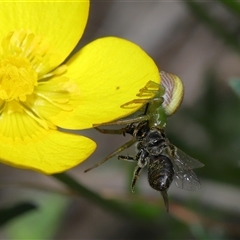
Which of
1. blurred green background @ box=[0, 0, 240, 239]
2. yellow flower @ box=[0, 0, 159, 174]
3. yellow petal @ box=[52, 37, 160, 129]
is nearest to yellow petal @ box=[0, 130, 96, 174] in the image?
yellow flower @ box=[0, 0, 159, 174]

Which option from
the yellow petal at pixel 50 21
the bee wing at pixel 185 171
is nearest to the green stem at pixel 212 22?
the yellow petal at pixel 50 21

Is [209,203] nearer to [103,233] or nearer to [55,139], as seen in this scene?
[103,233]

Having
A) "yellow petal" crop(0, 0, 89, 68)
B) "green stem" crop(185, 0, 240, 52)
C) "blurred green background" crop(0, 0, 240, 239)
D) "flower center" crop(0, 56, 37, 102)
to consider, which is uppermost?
"green stem" crop(185, 0, 240, 52)

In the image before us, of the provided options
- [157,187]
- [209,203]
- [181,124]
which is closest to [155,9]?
[181,124]

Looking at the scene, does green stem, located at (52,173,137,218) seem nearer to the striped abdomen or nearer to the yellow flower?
the yellow flower

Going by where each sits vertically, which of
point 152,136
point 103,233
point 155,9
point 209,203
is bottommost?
point 103,233

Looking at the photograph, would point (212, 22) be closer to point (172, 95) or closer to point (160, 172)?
point (172, 95)

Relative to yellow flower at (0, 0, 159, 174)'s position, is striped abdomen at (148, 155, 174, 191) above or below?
above
